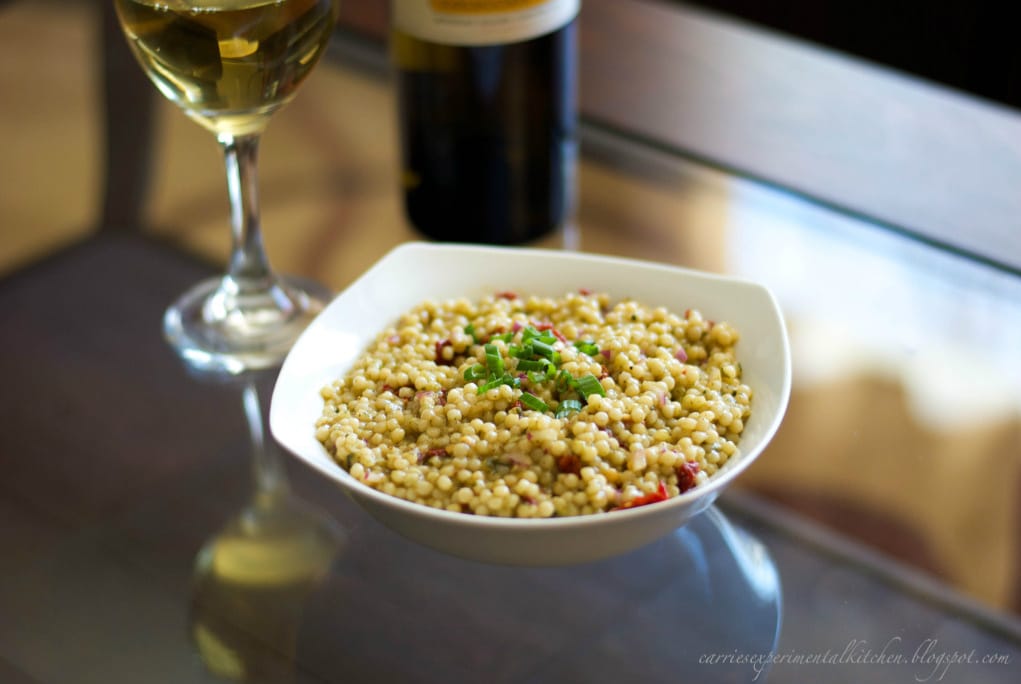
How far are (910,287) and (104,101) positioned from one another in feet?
2.70

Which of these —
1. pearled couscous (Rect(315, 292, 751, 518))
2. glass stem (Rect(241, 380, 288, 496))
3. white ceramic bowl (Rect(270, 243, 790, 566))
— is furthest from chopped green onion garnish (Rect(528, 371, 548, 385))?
glass stem (Rect(241, 380, 288, 496))

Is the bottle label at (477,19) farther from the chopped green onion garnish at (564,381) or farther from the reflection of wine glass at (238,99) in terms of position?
the chopped green onion garnish at (564,381)

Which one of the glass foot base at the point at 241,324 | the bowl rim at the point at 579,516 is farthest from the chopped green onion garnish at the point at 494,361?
the glass foot base at the point at 241,324

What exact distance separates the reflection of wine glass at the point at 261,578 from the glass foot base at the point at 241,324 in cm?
8

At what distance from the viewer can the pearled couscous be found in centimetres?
66

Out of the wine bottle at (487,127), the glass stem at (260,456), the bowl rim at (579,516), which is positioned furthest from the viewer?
the wine bottle at (487,127)

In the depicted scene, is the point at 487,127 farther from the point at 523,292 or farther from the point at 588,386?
the point at 588,386

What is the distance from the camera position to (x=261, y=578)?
0.79 m

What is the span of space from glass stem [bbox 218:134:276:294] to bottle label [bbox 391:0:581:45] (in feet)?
0.47

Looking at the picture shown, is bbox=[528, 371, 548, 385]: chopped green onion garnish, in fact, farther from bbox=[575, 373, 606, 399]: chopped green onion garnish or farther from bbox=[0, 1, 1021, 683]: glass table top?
bbox=[0, 1, 1021, 683]: glass table top

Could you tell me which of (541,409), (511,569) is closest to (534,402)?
(541,409)

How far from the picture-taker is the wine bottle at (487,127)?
0.94 meters

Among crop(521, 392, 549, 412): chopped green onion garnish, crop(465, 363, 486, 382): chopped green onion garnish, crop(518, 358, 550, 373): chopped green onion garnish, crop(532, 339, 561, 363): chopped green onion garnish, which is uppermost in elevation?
crop(532, 339, 561, 363): chopped green onion garnish

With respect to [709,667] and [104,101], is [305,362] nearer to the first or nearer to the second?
[709,667]
